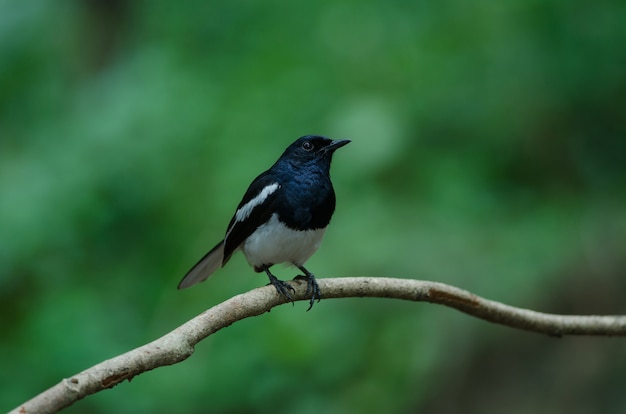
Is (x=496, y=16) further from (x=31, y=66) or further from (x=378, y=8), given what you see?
(x=31, y=66)

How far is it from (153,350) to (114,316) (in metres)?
3.24

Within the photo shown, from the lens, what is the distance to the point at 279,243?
3279mm

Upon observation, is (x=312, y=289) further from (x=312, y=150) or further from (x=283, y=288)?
(x=312, y=150)

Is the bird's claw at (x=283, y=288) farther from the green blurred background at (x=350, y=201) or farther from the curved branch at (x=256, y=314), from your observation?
the green blurred background at (x=350, y=201)

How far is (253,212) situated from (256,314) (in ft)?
3.09

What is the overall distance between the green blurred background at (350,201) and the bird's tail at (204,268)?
135 centimetres

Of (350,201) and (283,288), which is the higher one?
(350,201)

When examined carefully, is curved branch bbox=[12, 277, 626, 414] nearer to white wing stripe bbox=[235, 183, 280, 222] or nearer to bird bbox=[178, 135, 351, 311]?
bird bbox=[178, 135, 351, 311]

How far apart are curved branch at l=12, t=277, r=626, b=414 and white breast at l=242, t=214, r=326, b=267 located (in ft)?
0.45

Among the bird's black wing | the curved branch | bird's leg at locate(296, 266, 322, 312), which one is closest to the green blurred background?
the bird's black wing

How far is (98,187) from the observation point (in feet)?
18.3

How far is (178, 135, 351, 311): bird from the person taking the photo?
128 inches

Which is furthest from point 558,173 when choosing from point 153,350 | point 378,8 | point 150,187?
point 153,350

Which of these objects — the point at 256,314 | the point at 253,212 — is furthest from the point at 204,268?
the point at 256,314
